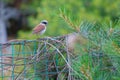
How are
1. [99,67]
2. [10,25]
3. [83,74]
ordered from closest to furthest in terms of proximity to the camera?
[83,74] < [99,67] < [10,25]

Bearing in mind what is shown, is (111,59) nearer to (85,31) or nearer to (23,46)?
(85,31)

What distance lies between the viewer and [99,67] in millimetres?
2082

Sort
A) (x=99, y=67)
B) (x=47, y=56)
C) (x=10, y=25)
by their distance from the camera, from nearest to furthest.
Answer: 1. (x=99, y=67)
2. (x=47, y=56)
3. (x=10, y=25)

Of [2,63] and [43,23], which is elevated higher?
Answer: [43,23]

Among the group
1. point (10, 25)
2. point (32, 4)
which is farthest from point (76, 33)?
point (10, 25)

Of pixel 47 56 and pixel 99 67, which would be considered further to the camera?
pixel 47 56

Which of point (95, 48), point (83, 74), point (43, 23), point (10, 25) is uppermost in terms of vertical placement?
point (10, 25)

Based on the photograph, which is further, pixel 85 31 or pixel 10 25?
pixel 10 25

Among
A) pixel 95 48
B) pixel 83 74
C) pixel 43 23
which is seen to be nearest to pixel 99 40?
pixel 95 48

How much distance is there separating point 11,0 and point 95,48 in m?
12.7

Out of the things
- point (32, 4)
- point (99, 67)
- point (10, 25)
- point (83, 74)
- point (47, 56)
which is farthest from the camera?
point (10, 25)

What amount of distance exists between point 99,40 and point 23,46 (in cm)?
50

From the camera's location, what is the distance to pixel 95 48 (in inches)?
85.4

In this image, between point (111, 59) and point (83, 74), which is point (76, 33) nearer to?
point (111, 59)
